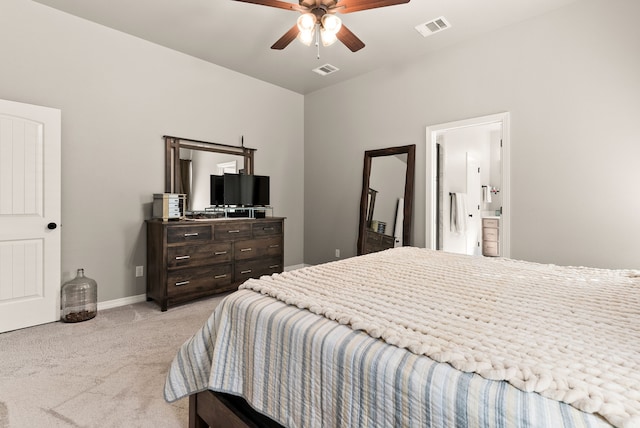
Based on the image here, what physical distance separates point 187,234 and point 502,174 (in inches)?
130

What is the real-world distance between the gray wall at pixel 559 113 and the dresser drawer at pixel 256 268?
1802 millimetres

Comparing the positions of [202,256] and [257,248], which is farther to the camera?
[257,248]

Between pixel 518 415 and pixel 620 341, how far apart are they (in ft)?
1.59

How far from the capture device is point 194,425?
54.1 inches

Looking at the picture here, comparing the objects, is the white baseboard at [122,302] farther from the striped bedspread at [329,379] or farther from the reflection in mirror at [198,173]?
the striped bedspread at [329,379]

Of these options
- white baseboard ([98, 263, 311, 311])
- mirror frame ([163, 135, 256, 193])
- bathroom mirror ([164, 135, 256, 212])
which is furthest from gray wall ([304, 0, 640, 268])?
white baseboard ([98, 263, 311, 311])

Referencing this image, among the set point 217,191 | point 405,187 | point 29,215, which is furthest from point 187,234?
point 405,187

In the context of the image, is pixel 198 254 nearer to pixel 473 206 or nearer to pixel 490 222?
pixel 473 206

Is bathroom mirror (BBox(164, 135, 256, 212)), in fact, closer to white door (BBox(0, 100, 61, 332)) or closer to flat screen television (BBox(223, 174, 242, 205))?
flat screen television (BBox(223, 174, 242, 205))

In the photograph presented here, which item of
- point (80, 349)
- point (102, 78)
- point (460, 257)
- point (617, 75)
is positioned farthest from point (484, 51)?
point (80, 349)

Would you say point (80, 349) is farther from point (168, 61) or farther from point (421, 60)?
point (421, 60)

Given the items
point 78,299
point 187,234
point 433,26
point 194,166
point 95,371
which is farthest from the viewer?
point 194,166

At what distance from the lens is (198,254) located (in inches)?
133

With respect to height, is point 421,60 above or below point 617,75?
above
